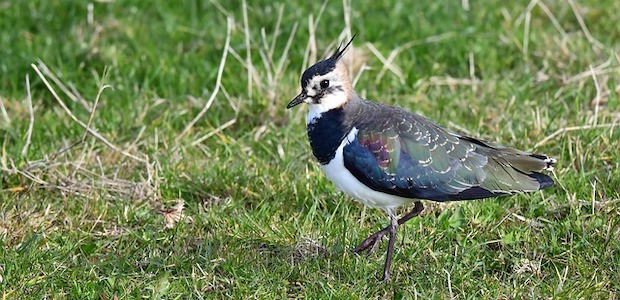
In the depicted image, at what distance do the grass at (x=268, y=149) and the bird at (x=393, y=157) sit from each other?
39 centimetres

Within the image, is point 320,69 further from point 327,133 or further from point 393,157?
point 393,157

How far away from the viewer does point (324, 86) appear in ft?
17.0

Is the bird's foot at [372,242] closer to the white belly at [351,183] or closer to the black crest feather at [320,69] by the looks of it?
the white belly at [351,183]

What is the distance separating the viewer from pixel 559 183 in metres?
5.83

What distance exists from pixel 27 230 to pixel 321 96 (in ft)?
5.79

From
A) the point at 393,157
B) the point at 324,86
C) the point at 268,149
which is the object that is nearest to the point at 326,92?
the point at 324,86

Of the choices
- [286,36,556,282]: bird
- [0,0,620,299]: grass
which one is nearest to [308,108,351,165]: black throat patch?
[286,36,556,282]: bird

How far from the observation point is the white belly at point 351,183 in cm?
500

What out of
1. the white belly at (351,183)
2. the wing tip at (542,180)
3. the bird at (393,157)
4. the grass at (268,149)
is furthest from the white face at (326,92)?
the wing tip at (542,180)

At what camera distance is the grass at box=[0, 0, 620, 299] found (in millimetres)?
5102

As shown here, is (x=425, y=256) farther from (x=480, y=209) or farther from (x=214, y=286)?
(x=214, y=286)

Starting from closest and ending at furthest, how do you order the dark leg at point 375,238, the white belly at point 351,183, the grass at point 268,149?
the white belly at point 351,183 → the grass at point 268,149 → the dark leg at point 375,238

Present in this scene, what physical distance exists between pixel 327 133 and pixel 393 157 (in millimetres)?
353

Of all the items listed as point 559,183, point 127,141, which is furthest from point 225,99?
point 559,183
